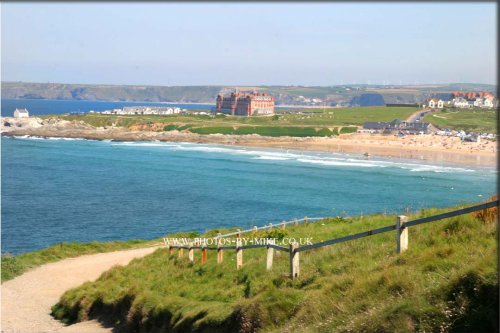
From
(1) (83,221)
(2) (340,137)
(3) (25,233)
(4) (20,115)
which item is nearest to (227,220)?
(1) (83,221)

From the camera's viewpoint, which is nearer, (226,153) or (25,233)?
(25,233)

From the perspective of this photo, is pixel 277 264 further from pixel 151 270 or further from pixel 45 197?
pixel 45 197

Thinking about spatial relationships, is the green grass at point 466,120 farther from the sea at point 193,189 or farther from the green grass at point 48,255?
the green grass at point 48,255

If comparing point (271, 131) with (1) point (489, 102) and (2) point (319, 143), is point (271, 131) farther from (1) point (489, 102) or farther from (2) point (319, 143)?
(1) point (489, 102)

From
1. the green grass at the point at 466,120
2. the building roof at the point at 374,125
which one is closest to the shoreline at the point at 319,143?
the building roof at the point at 374,125

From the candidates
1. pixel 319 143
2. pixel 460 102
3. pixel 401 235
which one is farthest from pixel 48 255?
pixel 460 102

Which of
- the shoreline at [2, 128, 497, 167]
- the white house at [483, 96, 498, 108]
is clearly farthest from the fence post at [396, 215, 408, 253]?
the white house at [483, 96, 498, 108]
